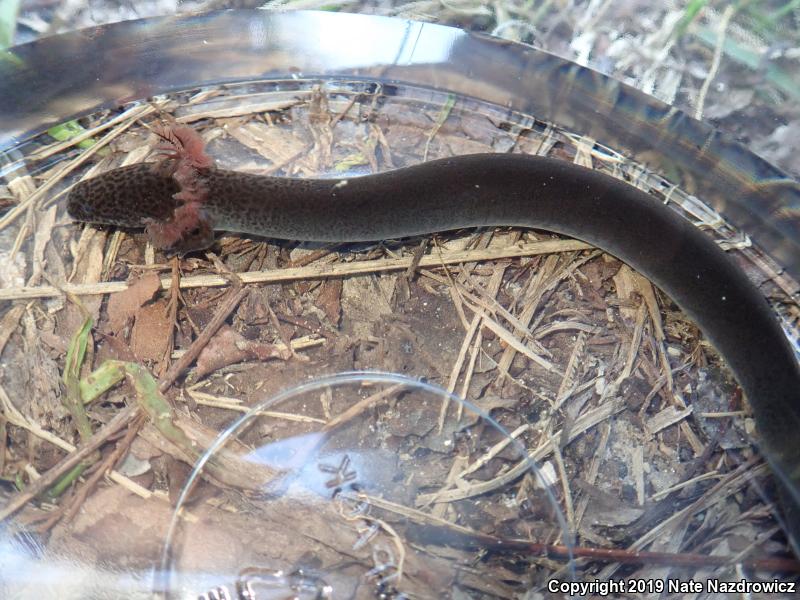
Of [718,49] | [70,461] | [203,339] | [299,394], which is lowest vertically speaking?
[70,461]

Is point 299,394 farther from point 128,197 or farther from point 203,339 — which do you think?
point 128,197

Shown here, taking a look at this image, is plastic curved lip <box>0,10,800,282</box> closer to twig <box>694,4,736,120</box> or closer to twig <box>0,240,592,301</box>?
twig <box>694,4,736,120</box>

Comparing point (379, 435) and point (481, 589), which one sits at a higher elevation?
point (379, 435)

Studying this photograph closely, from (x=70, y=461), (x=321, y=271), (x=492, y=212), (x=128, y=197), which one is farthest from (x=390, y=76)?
(x=70, y=461)

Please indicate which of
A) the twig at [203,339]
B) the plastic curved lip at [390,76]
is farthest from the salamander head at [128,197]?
the plastic curved lip at [390,76]

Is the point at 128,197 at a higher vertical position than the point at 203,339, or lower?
higher

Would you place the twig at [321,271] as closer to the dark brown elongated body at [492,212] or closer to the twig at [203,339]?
the twig at [203,339]

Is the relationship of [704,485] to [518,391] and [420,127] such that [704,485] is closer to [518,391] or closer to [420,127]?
[518,391]

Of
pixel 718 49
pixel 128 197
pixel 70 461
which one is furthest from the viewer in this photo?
pixel 718 49

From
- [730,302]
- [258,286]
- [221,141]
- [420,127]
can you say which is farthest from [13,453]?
[730,302]
